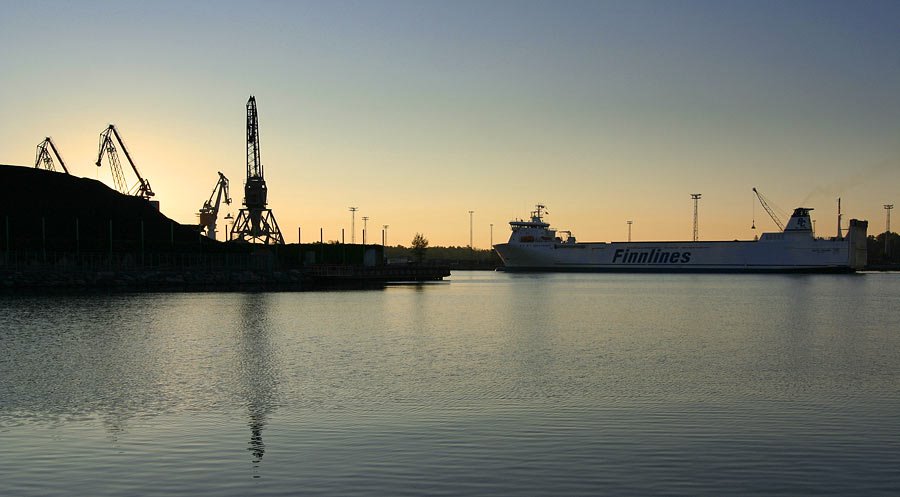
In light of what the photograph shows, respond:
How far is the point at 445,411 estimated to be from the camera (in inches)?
702

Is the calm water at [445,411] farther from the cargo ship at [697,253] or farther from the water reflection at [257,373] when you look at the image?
the cargo ship at [697,253]

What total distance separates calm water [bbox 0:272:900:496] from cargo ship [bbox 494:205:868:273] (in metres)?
123

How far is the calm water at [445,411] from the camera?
12.3 m

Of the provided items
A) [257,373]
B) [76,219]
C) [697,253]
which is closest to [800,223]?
[697,253]

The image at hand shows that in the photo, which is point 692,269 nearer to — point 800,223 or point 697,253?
point 697,253

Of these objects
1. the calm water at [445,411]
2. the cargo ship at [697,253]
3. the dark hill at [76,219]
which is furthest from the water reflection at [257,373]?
the cargo ship at [697,253]

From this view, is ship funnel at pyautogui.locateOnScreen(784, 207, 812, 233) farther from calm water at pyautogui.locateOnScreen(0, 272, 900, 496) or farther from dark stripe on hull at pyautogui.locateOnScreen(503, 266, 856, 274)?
calm water at pyautogui.locateOnScreen(0, 272, 900, 496)

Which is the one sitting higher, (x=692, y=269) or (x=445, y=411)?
(x=692, y=269)

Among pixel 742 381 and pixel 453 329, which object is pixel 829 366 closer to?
pixel 742 381

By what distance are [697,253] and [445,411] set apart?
151050mm

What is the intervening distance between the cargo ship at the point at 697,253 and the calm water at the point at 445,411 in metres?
123

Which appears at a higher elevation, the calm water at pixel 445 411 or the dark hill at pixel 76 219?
the dark hill at pixel 76 219

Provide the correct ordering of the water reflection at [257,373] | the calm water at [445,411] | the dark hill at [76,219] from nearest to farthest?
the calm water at [445,411], the water reflection at [257,373], the dark hill at [76,219]

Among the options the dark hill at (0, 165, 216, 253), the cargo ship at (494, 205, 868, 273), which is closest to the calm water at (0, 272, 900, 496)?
the dark hill at (0, 165, 216, 253)
